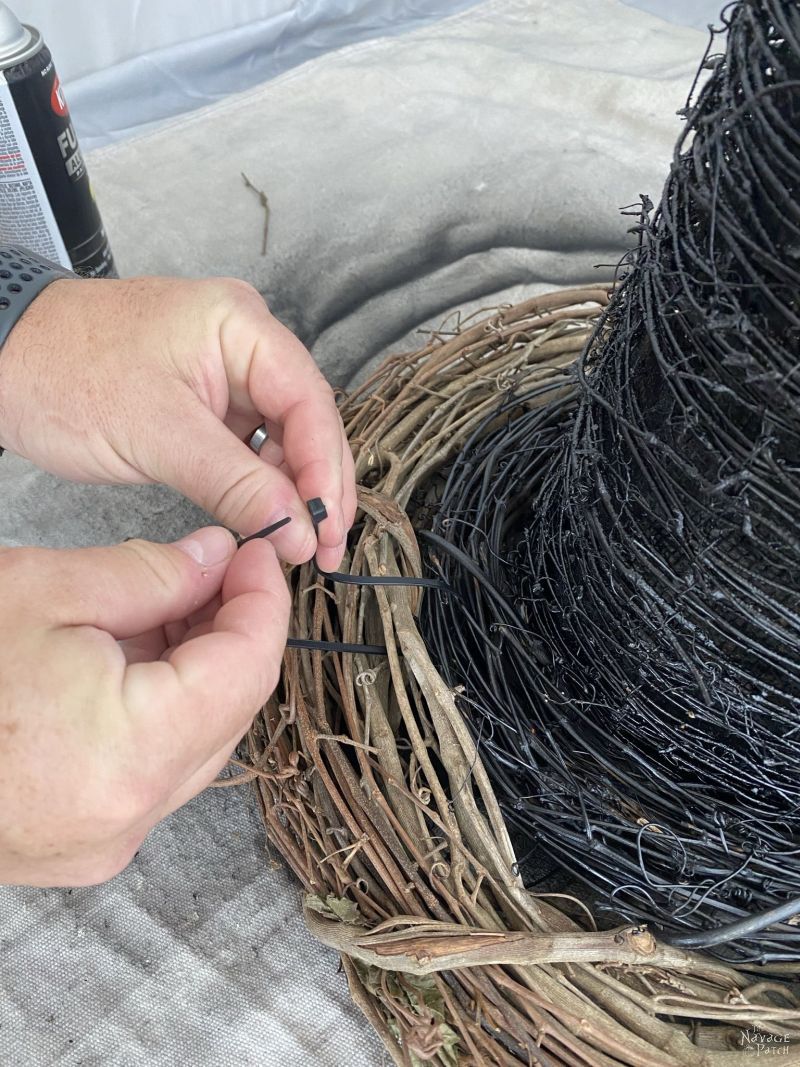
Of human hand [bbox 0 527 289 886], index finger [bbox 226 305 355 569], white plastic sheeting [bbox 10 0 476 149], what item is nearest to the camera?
human hand [bbox 0 527 289 886]

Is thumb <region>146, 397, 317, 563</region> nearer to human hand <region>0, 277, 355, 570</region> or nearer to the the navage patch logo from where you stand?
human hand <region>0, 277, 355, 570</region>

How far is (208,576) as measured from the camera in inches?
14.4

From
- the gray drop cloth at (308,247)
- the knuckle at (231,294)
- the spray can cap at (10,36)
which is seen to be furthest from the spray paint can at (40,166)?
the knuckle at (231,294)

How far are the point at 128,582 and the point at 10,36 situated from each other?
16.7 inches

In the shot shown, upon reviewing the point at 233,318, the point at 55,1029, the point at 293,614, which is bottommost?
the point at 55,1029

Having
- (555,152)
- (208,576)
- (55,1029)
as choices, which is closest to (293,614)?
(208,576)

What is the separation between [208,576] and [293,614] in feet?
0.41

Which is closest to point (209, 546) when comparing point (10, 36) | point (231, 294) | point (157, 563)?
point (157, 563)

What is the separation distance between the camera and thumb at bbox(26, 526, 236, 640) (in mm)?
326

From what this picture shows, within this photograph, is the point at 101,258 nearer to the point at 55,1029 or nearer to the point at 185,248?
the point at 185,248

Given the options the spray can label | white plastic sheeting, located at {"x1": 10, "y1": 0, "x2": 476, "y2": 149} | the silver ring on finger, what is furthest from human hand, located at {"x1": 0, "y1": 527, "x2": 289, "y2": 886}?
white plastic sheeting, located at {"x1": 10, "y1": 0, "x2": 476, "y2": 149}

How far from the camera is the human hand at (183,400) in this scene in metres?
0.40

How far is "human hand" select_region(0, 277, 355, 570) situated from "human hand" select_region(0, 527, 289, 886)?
0.04m

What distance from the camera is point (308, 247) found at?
0.84 meters
